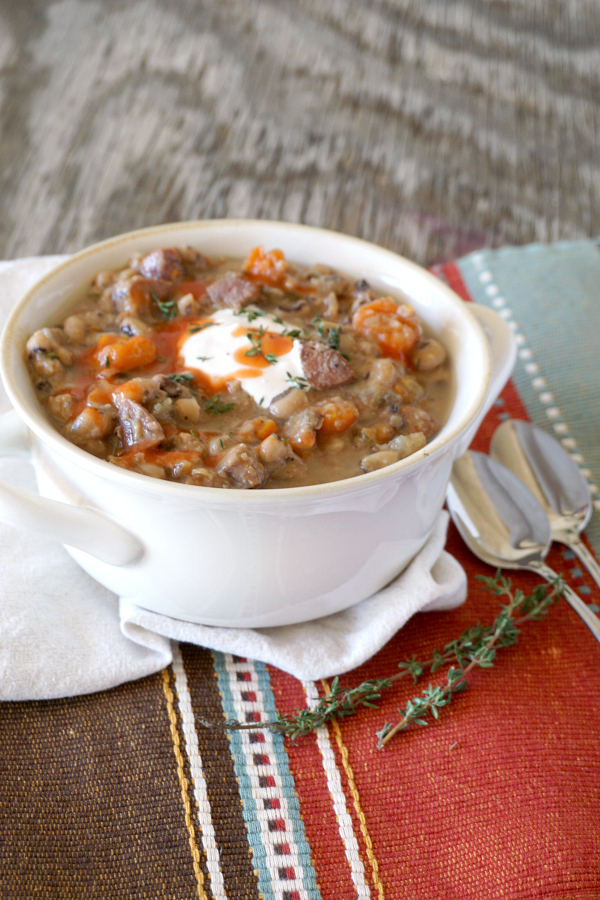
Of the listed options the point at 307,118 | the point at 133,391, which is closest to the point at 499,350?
the point at 133,391

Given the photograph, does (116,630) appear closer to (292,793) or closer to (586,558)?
(292,793)

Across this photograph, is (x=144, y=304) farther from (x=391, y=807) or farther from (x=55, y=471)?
(x=391, y=807)

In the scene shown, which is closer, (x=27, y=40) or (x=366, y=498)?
(x=366, y=498)

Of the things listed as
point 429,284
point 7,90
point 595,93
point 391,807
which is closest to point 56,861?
point 391,807

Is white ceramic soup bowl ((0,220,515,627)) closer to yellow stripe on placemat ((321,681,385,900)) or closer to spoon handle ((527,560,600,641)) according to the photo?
yellow stripe on placemat ((321,681,385,900))

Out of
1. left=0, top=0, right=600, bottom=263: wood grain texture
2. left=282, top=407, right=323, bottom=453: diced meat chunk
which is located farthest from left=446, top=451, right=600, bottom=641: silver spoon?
left=0, top=0, right=600, bottom=263: wood grain texture
